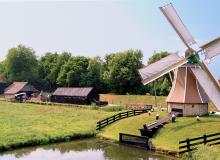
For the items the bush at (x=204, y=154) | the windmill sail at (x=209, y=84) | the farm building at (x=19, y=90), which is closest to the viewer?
the bush at (x=204, y=154)

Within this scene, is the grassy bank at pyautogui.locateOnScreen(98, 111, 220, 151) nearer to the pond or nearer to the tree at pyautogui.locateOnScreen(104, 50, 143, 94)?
the pond

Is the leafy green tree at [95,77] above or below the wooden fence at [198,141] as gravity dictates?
above

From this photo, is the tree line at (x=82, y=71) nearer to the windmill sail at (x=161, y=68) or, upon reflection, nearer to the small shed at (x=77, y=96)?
the small shed at (x=77, y=96)

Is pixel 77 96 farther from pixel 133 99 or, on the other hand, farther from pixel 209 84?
pixel 209 84

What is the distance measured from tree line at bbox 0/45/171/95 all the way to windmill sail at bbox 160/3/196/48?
1104 inches

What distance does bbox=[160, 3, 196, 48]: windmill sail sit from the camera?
33031 millimetres

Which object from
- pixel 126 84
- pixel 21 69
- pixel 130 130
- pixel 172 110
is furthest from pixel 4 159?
pixel 21 69

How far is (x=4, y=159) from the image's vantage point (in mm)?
26188

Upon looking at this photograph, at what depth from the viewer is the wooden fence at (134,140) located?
3019 cm

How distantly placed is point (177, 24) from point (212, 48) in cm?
473

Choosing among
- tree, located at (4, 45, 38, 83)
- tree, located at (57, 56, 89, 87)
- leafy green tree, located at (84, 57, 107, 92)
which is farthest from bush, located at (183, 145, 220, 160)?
tree, located at (4, 45, 38, 83)

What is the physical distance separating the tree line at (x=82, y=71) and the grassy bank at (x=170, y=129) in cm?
2568

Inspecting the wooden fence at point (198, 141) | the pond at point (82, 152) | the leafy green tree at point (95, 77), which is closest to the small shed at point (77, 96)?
the leafy green tree at point (95, 77)

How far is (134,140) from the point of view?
31.4 metres
